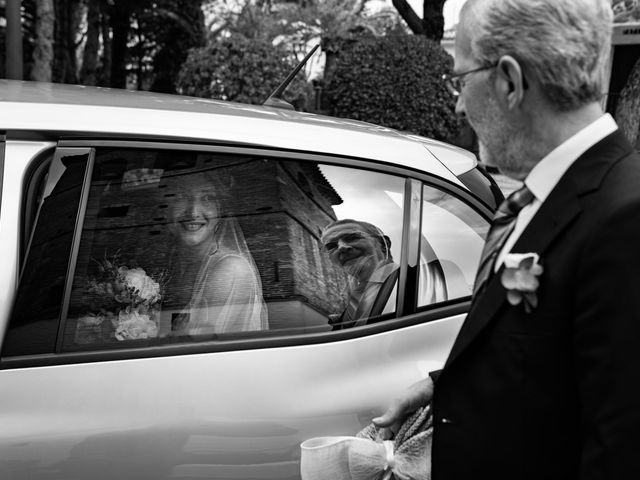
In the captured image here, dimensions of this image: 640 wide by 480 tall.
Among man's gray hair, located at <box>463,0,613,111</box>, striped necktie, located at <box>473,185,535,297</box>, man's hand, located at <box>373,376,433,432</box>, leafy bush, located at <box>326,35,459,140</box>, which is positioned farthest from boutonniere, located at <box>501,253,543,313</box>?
leafy bush, located at <box>326,35,459,140</box>

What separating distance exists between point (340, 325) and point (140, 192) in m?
0.65

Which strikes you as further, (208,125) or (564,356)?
(208,125)

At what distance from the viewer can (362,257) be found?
2.19 m

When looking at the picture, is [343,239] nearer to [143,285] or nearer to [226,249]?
[226,249]

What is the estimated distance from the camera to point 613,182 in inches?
43.9

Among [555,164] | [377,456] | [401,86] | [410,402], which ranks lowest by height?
[377,456]

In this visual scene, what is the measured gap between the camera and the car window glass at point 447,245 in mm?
2176

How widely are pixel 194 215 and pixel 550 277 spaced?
1.21 m

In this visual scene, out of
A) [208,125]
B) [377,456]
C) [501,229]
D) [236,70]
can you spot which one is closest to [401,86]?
[236,70]

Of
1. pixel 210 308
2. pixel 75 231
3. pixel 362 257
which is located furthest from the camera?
pixel 362 257

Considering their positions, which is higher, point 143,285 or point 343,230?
point 343,230

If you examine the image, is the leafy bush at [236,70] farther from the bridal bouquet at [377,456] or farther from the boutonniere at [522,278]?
the boutonniere at [522,278]

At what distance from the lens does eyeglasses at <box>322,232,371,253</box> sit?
2.18 metres

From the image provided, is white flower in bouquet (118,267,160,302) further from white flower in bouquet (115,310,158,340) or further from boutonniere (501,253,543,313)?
Result: boutonniere (501,253,543,313)
